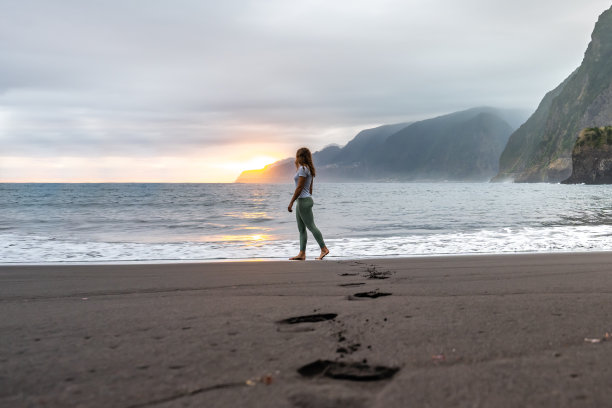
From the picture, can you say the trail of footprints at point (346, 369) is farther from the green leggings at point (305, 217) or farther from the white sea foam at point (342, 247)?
the green leggings at point (305, 217)

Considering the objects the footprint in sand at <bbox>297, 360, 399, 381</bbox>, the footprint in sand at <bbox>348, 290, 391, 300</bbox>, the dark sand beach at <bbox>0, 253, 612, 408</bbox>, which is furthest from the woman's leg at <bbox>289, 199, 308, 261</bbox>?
the footprint in sand at <bbox>297, 360, 399, 381</bbox>

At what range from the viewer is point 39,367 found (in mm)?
2129

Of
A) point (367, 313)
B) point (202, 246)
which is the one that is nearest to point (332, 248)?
point (202, 246)

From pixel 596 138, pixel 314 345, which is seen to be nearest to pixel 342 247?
pixel 314 345

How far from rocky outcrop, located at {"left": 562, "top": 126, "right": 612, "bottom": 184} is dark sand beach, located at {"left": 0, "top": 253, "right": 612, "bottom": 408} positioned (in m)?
112

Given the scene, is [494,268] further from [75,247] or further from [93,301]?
[75,247]

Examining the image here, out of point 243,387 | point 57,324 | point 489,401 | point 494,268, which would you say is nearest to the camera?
point 489,401

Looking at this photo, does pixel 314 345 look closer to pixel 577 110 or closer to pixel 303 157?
pixel 303 157

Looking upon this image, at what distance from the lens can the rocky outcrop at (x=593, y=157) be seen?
9814cm

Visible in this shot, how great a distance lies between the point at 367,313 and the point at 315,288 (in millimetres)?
1361

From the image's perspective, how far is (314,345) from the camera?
237cm

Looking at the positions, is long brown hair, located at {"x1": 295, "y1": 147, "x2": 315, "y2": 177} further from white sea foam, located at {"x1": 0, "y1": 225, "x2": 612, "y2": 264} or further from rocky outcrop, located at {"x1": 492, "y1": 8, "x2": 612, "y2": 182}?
rocky outcrop, located at {"x1": 492, "y1": 8, "x2": 612, "y2": 182}

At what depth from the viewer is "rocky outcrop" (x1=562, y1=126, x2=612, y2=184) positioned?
98137 mm

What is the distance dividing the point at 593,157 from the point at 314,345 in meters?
118
